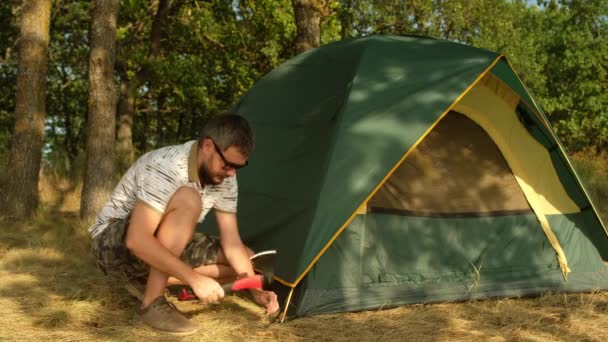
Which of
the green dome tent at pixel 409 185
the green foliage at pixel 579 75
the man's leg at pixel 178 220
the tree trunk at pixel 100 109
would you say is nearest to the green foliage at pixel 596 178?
the green dome tent at pixel 409 185

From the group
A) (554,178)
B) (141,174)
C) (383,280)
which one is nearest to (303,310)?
(383,280)

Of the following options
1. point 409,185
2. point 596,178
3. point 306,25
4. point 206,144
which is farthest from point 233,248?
point 596,178

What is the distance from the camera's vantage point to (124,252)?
3061 millimetres

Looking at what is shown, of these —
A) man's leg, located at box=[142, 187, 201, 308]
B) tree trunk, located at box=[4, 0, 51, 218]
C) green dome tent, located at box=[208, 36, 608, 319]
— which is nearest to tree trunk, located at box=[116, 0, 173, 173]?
tree trunk, located at box=[4, 0, 51, 218]

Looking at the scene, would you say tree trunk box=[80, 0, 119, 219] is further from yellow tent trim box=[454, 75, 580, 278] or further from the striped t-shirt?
yellow tent trim box=[454, 75, 580, 278]

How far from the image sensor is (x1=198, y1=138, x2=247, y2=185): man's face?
2801 millimetres

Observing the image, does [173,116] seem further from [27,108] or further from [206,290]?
[206,290]

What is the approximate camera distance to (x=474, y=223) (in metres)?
4.03

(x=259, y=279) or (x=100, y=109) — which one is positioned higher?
(x=100, y=109)

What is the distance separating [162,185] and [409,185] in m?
1.74

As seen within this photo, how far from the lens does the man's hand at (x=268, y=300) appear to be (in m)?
2.94

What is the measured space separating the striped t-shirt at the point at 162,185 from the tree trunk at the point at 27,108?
130 inches

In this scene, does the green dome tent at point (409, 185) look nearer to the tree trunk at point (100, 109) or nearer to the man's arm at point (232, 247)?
the man's arm at point (232, 247)

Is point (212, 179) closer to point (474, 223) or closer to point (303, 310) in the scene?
point (303, 310)
